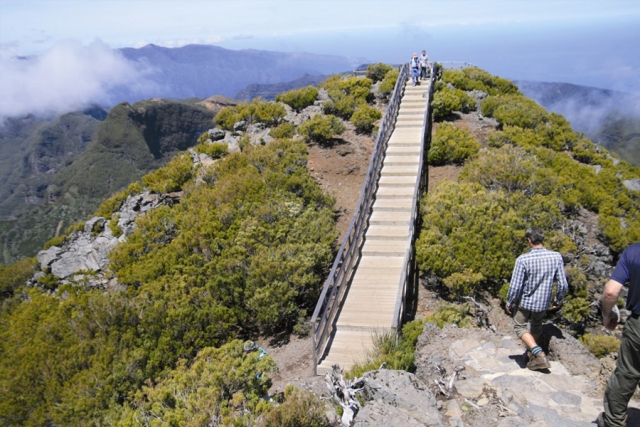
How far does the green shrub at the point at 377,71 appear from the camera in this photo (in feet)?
79.9

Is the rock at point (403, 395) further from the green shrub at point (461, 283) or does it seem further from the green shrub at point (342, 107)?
the green shrub at point (342, 107)

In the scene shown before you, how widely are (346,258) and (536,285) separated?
428 centimetres

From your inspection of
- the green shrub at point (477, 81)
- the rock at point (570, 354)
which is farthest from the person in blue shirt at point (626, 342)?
the green shrub at point (477, 81)

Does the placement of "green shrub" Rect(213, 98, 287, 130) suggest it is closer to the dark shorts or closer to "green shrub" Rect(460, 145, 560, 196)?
"green shrub" Rect(460, 145, 560, 196)

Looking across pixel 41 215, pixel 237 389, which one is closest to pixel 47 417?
pixel 237 389

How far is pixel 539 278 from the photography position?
5.19 metres

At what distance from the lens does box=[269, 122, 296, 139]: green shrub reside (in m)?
17.4

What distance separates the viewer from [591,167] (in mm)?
15656

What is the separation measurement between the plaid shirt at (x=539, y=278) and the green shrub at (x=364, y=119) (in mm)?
12772

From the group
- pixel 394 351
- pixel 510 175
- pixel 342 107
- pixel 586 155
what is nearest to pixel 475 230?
pixel 510 175

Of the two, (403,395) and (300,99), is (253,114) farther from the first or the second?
(403,395)

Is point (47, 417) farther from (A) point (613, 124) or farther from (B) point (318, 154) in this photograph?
(A) point (613, 124)

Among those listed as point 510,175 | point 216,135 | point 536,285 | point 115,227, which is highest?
point 536,285

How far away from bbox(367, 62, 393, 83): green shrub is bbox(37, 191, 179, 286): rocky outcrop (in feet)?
45.8
